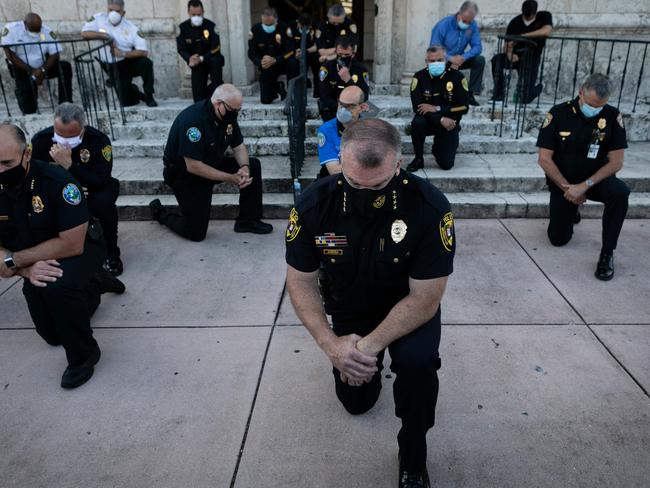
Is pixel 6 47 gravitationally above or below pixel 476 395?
above

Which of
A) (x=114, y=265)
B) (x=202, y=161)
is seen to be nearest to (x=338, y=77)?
(x=202, y=161)

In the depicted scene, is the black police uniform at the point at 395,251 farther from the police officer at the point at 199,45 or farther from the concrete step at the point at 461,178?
the police officer at the point at 199,45

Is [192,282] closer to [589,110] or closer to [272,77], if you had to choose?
[589,110]

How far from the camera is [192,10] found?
7.01m

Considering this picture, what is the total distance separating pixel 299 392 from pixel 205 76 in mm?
5613

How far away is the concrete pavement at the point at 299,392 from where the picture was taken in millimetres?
2465

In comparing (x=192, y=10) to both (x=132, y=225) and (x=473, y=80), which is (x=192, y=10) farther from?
(x=473, y=80)

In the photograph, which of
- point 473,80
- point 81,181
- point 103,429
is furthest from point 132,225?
point 473,80

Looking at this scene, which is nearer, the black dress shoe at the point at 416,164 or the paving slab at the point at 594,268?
the paving slab at the point at 594,268

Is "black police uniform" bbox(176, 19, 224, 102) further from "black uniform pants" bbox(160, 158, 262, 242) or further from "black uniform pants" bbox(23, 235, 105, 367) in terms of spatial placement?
"black uniform pants" bbox(23, 235, 105, 367)

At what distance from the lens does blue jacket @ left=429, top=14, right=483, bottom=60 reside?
6977 mm

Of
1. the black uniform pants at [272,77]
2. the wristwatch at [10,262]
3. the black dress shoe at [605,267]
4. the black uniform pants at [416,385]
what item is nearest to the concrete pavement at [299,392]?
the black dress shoe at [605,267]

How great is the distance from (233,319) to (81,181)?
1.70m

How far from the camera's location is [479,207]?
5.41 m
